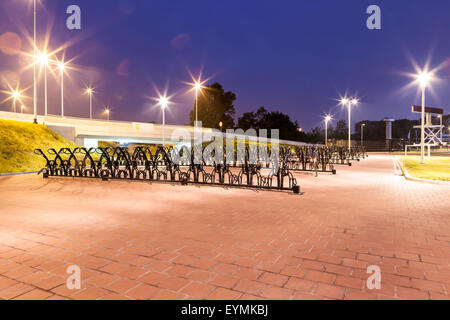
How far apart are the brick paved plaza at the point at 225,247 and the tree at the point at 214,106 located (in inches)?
2261

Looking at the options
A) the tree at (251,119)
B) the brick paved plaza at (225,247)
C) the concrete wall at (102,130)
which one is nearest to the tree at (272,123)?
the tree at (251,119)

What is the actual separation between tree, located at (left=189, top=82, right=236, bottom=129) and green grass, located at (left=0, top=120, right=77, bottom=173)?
133 ft

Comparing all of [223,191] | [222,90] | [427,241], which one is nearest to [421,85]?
[223,191]

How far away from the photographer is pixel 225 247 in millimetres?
4047

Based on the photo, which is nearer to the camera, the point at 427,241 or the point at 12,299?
the point at 12,299

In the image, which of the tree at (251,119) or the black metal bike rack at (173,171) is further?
the tree at (251,119)

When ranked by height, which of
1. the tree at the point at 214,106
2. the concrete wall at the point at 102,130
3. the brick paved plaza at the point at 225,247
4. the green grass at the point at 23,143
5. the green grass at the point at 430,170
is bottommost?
the brick paved plaza at the point at 225,247

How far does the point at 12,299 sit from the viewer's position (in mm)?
2678

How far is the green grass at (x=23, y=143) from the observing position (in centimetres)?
1669

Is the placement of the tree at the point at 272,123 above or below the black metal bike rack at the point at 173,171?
above

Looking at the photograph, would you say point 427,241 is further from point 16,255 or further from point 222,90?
point 222,90

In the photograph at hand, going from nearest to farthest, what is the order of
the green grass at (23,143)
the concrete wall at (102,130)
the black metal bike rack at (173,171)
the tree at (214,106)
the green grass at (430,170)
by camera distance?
the black metal bike rack at (173,171) → the green grass at (430,170) → the green grass at (23,143) → the concrete wall at (102,130) → the tree at (214,106)

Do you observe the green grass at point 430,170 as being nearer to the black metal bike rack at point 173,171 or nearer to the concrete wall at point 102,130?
the black metal bike rack at point 173,171

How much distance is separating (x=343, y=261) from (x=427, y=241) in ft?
5.63
